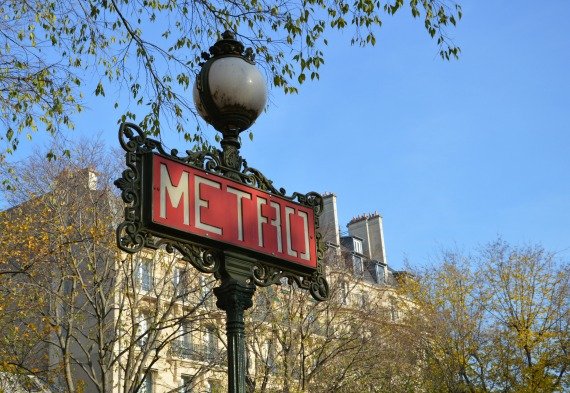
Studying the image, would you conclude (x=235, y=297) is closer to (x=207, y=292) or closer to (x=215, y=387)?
(x=207, y=292)

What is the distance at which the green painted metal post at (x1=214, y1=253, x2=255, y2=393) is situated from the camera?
4672 millimetres

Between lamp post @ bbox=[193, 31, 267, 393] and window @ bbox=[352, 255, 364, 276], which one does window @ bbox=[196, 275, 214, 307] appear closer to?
window @ bbox=[352, 255, 364, 276]

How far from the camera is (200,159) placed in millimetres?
4891

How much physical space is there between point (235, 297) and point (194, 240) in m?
0.45

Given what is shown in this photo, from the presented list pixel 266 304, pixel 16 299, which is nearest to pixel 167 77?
pixel 16 299

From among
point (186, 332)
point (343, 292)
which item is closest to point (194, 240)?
point (186, 332)

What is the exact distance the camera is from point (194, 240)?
4621mm

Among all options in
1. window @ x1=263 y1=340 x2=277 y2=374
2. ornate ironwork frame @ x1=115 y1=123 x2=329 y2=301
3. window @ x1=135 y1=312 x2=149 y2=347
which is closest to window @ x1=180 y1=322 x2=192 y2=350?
window @ x1=135 y1=312 x2=149 y2=347

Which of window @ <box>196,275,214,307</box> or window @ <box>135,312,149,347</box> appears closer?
window @ <box>135,312,149,347</box>

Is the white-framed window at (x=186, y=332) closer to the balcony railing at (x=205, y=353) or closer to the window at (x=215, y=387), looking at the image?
the balcony railing at (x=205, y=353)

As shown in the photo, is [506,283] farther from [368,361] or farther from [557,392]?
[368,361]

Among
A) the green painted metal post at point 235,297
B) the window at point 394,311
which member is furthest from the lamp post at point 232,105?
the window at point 394,311

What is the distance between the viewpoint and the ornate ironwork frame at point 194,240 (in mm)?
4461

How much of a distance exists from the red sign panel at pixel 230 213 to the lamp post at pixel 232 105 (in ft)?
0.48
